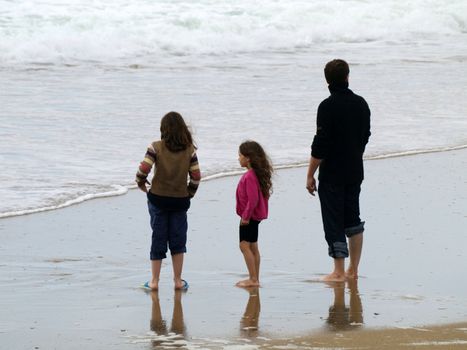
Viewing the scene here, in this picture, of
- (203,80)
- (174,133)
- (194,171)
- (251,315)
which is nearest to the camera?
(251,315)

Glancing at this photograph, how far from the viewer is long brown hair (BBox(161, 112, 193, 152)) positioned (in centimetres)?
659

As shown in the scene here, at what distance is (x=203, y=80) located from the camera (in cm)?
1998

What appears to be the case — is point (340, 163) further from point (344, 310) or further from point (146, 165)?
point (146, 165)

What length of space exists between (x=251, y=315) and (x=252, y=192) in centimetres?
103

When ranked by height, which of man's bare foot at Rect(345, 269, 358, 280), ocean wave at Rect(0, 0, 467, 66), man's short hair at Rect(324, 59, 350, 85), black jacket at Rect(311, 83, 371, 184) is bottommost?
man's bare foot at Rect(345, 269, 358, 280)

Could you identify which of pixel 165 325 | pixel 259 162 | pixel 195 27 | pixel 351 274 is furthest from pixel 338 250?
pixel 195 27

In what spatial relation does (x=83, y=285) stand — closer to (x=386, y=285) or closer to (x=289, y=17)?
(x=386, y=285)

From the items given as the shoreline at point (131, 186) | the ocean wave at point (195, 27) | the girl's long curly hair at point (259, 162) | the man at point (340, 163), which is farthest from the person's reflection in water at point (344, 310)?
the ocean wave at point (195, 27)

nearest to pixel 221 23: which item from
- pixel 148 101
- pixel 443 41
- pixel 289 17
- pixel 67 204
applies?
pixel 289 17

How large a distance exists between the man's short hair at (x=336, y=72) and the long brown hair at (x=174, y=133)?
96cm

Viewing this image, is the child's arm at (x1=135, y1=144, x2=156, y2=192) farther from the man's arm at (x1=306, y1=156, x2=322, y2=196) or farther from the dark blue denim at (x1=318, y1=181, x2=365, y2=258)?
the dark blue denim at (x1=318, y1=181, x2=365, y2=258)

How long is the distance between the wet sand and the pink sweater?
42 cm

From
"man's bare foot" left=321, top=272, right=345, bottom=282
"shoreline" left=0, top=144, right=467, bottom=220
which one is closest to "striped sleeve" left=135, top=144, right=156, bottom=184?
"man's bare foot" left=321, top=272, right=345, bottom=282

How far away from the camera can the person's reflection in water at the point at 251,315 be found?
566cm
